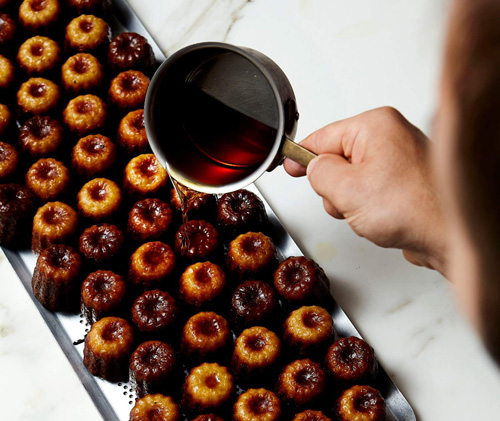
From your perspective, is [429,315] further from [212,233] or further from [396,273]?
[212,233]

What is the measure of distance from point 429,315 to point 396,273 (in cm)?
19

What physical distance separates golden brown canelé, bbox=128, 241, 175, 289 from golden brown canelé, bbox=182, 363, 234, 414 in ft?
1.13

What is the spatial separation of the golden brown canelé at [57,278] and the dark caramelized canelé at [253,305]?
55 centimetres

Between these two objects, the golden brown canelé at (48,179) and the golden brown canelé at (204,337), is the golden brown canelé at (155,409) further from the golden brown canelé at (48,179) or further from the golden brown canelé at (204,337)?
the golden brown canelé at (48,179)

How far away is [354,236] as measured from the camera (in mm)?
2469

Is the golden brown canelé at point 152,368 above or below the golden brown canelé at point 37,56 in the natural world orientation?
below

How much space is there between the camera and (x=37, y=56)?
8.43ft

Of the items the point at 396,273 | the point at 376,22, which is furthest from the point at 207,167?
the point at 376,22

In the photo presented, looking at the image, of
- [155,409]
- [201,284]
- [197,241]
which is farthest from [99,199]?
[155,409]

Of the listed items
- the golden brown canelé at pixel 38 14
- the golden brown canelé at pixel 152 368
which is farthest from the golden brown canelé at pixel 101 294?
the golden brown canelé at pixel 38 14

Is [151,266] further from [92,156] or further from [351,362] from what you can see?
[351,362]

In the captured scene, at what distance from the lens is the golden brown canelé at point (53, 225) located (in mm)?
2244

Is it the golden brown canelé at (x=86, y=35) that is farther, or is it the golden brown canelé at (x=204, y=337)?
the golden brown canelé at (x=86, y=35)

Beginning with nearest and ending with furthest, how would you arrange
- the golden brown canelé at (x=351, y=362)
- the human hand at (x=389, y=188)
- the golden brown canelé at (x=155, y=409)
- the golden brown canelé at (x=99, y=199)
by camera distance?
the human hand at (x=389, y=188), the golden brown canelé at (x=155, y=409), the golden brown canelé at (x=351, y=362), the golden brown canelé at (x=99, y=199)
